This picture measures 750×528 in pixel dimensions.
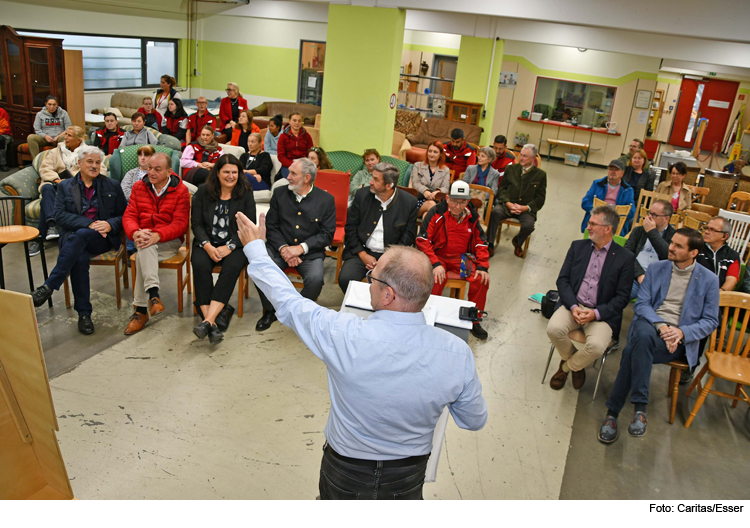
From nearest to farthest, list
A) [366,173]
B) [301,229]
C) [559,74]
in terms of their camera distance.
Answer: [301,229], [366,173], [559,74]

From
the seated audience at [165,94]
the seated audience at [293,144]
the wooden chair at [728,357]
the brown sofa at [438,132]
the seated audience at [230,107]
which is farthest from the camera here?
the brown sofa at [438,132]

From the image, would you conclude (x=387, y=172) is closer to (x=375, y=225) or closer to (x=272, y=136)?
(x=375, y=225)

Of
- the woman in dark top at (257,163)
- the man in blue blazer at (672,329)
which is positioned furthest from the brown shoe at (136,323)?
the man in blue blazer at (672,329)

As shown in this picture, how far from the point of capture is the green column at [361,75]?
23.1 feet

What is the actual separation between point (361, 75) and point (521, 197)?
2.58m

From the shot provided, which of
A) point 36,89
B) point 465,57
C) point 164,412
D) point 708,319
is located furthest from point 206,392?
point 465,57

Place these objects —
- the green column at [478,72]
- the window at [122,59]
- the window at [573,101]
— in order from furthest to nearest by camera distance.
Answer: the window at [573,101]
the green column at [478,72]
the window at [122,59]

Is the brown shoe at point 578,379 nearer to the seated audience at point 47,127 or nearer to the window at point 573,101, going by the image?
the seated audience at point 47,127

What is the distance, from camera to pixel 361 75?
7.24 meters

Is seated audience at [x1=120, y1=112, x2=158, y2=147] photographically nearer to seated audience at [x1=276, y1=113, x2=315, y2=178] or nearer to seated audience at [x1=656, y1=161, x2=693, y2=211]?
seated audience at [x1=276, y1=113, x2=315, y2=178]

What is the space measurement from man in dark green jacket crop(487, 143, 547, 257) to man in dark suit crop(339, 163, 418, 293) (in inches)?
86.4

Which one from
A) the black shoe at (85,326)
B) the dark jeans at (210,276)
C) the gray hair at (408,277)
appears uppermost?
the gray hair at (408,277)

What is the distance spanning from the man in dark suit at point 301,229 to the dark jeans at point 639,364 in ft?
7.72

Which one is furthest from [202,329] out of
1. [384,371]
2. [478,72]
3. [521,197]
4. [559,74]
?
[559,74]
